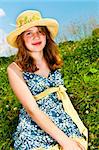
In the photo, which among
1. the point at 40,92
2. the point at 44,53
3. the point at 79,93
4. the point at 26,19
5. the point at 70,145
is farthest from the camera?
the point at 79,93

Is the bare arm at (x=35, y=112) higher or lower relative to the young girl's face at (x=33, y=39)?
lower

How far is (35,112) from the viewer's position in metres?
4.55

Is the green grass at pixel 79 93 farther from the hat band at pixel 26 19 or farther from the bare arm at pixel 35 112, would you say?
the hat band at pixel 26 19

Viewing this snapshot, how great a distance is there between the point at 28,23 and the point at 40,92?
0.58m

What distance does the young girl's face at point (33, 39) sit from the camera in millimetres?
4812

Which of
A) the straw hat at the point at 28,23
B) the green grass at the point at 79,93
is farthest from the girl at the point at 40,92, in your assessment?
the green grass at the point at 79,93

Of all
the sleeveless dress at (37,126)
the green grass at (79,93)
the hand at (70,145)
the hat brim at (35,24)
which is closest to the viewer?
the hand at (70,145)

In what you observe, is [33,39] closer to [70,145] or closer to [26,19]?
[26,19]

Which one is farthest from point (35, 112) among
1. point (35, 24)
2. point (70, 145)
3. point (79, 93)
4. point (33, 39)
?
point (79, 93)

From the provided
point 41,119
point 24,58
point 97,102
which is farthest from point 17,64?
point 97,102

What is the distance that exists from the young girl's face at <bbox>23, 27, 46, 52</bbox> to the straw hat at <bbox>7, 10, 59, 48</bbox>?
0.19 feet

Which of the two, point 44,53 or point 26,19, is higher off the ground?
point 26,19

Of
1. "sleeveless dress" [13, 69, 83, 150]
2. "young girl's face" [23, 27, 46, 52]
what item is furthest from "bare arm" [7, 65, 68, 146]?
"young girl's face" [23, 27, 46, 52]

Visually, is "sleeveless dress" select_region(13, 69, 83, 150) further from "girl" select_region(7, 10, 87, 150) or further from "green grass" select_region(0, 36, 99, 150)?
"green grass" select_region(0, 36, 99, 150)
